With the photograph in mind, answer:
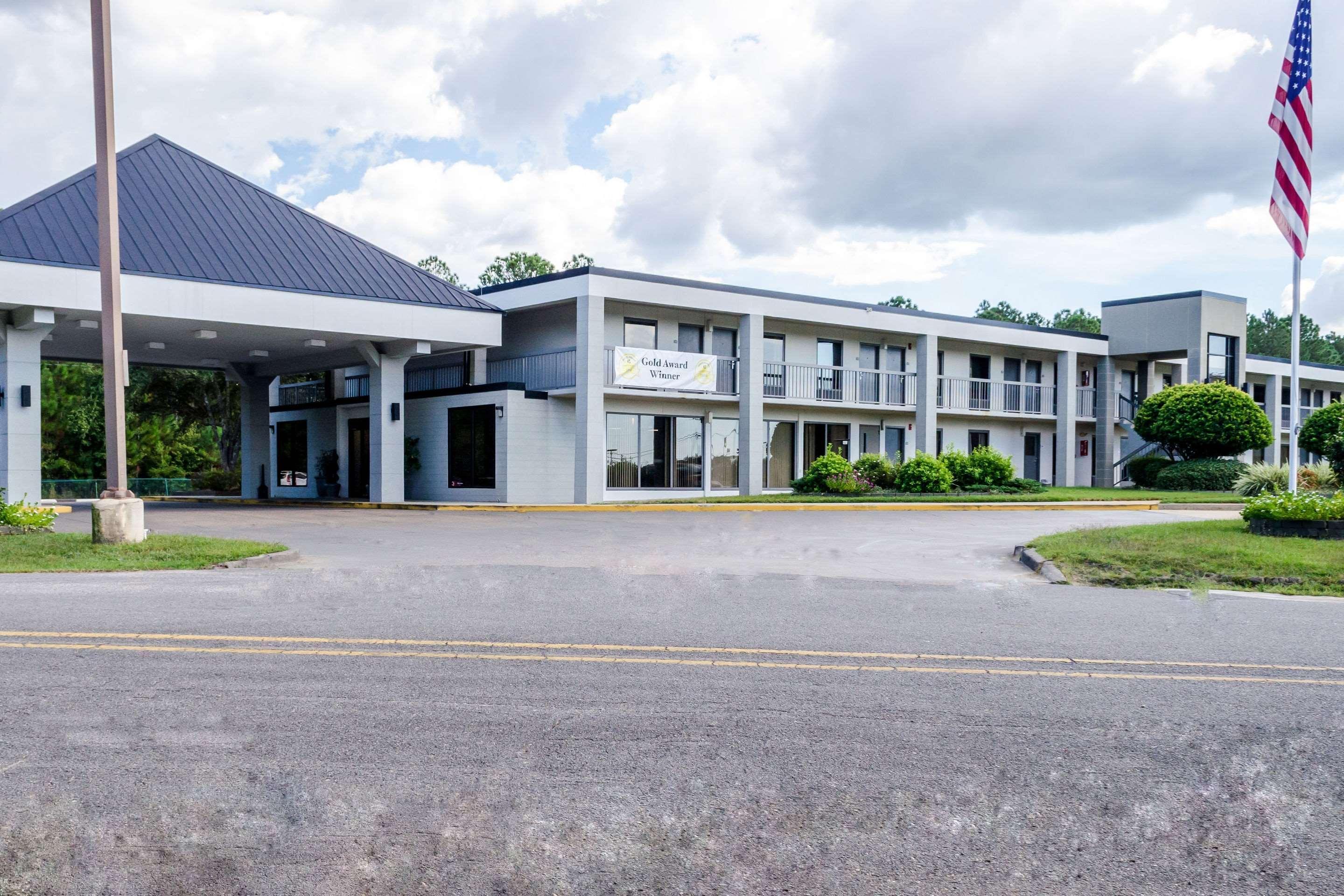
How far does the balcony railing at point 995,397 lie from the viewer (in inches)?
1469

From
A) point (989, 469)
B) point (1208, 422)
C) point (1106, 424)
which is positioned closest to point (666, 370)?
point (989, 469)

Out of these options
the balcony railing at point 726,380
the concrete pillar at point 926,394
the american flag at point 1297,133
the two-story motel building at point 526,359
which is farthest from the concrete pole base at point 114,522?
the concrete pillar at point 926,394

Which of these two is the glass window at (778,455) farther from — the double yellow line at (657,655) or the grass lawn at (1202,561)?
the double yellow line at (657,655)

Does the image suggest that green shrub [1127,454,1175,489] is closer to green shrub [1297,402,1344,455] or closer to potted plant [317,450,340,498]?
green shrub [1297,402,1344,455]

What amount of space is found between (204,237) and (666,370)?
39.4ft

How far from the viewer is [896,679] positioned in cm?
660

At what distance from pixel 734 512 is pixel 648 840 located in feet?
71.0

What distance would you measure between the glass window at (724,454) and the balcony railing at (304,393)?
14365mm

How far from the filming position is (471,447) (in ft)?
98.8

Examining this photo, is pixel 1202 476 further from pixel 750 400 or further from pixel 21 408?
pixel 21 408

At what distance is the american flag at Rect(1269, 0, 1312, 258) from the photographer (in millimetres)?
16922

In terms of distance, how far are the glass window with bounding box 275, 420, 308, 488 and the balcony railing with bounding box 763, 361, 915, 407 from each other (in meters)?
15.9

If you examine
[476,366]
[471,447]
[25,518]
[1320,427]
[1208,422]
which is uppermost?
[476,366]

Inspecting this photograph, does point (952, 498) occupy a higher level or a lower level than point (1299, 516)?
lower
